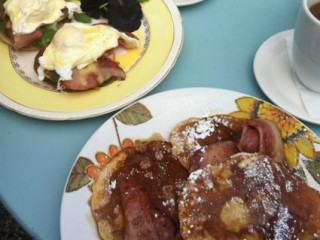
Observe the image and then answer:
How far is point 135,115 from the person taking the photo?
3.10 ft

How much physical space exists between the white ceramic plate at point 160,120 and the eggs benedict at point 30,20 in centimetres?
45

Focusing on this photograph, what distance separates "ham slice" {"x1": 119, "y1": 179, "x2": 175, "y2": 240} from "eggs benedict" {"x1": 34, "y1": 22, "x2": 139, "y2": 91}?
392 mm

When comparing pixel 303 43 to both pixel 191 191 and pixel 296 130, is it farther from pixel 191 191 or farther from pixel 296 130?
pixel 191 191

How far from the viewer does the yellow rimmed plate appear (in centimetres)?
100

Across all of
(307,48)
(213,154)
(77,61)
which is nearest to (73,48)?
(77,61)

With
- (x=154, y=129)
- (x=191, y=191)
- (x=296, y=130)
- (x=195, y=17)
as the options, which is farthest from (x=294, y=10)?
(x=191, y=191)

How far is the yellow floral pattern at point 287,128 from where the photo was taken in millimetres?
865

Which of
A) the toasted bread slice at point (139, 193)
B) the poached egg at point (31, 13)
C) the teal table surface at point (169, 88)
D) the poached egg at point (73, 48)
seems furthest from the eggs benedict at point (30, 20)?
the toasted bread slice at point (139, 193)

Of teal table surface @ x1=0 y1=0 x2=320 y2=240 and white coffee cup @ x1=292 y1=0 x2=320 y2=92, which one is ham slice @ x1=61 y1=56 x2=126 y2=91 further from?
white coffee cup @ x1=292 y1=0 x2=320 y2=92

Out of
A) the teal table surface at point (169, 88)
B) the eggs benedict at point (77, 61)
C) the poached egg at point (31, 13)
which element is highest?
the poached egg at point (31, 13)

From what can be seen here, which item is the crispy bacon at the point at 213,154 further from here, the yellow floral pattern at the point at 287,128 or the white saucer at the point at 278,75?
the white saucer at the point at 278,75

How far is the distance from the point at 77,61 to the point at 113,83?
11 cm

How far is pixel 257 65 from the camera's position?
1101 mm

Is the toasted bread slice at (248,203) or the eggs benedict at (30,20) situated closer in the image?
the toasted bread slice at (248,203)
